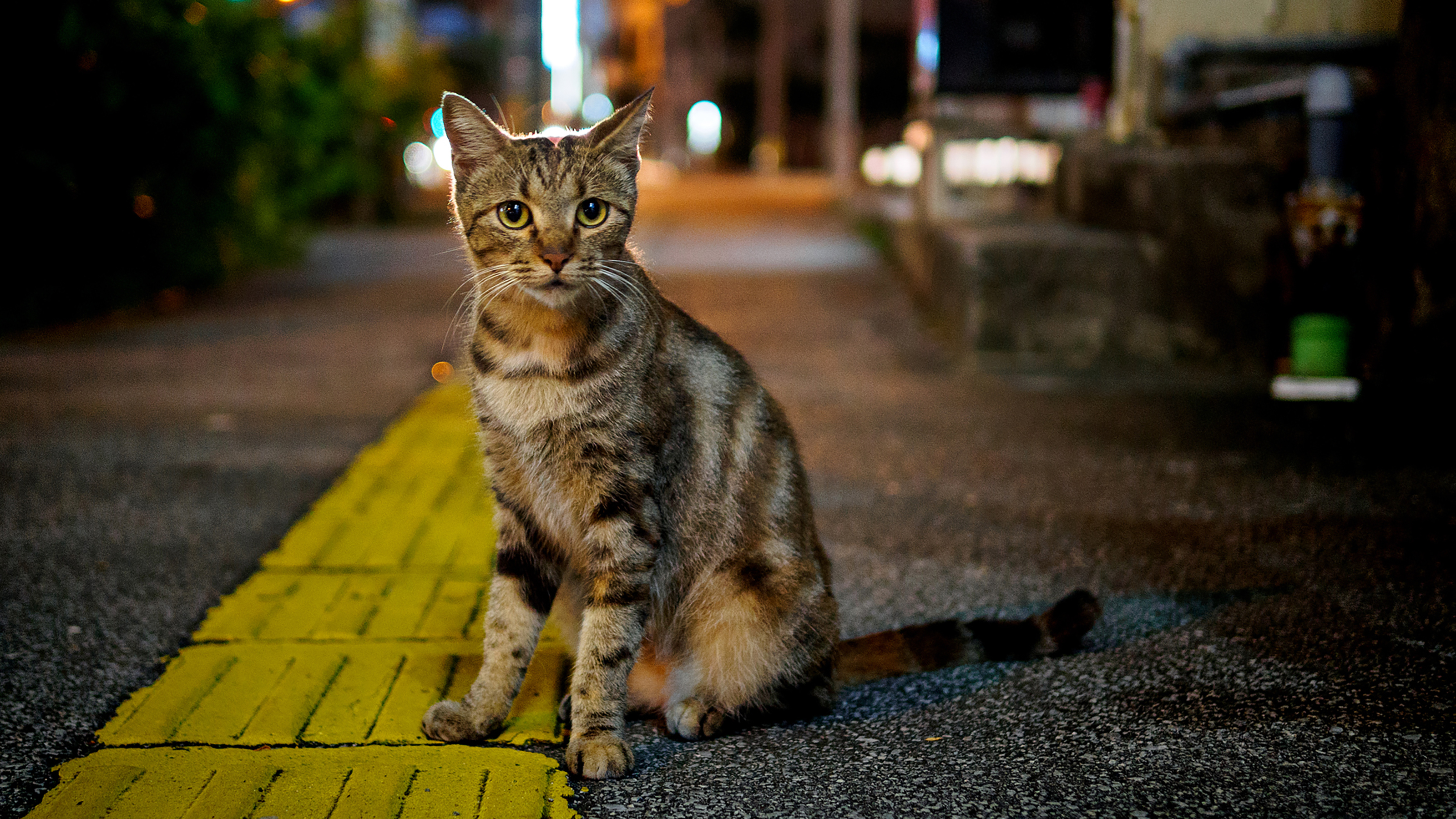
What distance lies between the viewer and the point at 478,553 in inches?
162

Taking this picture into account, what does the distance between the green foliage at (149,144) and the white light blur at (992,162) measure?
5.81 m

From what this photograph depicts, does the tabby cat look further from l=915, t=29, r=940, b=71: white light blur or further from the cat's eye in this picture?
l=915, t=29, r=940, b=71: white light blur

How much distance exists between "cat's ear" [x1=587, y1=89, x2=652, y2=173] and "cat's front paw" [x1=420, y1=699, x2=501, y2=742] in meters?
1.30

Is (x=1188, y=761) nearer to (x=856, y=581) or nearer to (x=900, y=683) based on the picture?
(x=900, y=683)

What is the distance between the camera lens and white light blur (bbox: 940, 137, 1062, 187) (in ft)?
34.0

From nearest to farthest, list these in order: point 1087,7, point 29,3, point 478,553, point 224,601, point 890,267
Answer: point 224,601 < point 478,553 < point 29,3 < point 1087,7 < point 890,267

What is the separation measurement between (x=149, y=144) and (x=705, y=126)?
4569 centimetres

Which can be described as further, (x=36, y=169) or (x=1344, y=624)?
(x=36, y=169)

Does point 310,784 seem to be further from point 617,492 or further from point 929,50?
point 929,50

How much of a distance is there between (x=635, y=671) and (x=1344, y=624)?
1941mm

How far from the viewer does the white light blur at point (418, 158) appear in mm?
21062

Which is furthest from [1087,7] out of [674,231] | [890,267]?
[674,231]

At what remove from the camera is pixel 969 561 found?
13.2 feet

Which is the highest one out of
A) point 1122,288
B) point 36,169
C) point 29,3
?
point 29,3
